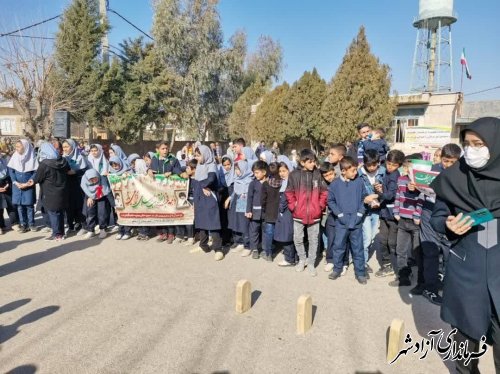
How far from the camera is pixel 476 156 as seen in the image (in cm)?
248

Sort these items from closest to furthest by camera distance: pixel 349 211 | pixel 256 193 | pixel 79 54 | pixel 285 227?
pixel 349 211 → pixel 285 227 → pixel 256 193 → pixel 79 54

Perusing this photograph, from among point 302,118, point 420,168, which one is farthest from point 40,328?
point 302,118

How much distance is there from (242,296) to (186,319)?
0.66 meters

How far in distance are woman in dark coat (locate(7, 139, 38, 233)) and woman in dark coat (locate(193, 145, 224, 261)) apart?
3936 mm

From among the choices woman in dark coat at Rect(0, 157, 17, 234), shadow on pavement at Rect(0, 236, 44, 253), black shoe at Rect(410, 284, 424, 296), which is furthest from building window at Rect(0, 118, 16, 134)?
black shoe at Rect(410, 284, 424, 296)

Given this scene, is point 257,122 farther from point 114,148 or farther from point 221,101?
point 114,148

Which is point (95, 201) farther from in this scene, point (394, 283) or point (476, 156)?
point (476, 156)

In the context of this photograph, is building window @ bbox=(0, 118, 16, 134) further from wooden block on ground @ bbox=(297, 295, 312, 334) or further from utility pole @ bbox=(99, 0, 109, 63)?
wooden block on ground @ bbox=(297, 295, 312, 334)

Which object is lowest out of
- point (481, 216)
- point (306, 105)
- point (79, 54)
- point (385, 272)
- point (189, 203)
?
point (385, 272)

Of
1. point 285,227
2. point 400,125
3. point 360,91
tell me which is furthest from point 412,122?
point 285,227

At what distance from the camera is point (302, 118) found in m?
22.5

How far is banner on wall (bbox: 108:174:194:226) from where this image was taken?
7.20 meters

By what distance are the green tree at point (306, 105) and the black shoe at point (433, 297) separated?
56.6 ft

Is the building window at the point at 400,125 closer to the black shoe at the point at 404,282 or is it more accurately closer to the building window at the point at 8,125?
the black shoe at the point at 404,282
